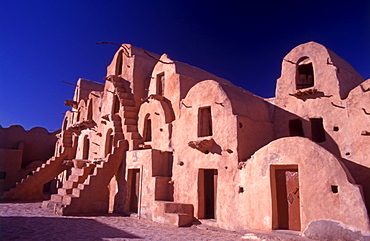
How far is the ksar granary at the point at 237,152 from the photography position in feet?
31.1

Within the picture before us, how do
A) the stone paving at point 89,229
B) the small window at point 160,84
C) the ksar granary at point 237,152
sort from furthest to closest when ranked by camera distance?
the small window at point 160,84, the stone paving at point 89,229, the ksar granary at point 237,152

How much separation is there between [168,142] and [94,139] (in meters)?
9.04

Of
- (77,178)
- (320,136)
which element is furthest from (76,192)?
(320,136)

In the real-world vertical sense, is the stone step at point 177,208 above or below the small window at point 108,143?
below

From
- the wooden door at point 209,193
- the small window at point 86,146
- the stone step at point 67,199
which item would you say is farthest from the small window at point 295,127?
the small window at point 86,146

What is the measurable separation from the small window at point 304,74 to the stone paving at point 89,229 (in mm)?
7552

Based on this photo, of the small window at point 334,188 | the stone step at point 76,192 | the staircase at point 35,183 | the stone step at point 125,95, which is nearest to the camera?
the small window at point 334,188

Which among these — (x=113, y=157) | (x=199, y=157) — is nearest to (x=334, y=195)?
(x=199, y=157)

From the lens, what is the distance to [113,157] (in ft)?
55.7

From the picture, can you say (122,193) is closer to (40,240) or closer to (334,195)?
(40,240)

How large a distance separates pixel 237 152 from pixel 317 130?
13.1ft

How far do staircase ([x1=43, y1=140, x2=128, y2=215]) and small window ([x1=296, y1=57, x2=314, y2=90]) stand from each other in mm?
10410

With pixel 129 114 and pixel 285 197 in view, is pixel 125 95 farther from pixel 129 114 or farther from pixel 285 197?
pixel 285 197

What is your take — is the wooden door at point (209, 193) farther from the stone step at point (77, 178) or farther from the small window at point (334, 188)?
the stone step at point (77, 178)
